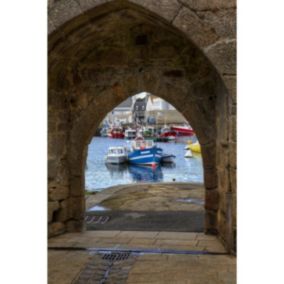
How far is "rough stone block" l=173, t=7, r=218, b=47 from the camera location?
3.66 meters

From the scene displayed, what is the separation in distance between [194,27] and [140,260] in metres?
2.07

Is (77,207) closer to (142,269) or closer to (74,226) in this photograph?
(74,226)

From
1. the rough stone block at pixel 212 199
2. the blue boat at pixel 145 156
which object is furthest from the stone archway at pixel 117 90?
the blue boat at pixel 145 156

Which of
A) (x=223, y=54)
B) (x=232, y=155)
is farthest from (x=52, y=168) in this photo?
(x=223, y=54)

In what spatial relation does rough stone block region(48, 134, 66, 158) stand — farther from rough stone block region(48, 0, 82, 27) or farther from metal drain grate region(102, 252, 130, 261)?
rough stone block region(48, 0, 82, 27)

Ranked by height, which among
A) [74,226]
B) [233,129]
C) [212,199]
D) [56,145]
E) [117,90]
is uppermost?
[117,90]

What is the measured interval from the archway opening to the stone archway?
0.89 meters

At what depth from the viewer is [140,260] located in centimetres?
404

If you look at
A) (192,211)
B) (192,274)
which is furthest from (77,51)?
(192,211)

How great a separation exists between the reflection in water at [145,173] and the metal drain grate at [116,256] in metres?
25.2

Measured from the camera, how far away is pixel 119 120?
64.5 m

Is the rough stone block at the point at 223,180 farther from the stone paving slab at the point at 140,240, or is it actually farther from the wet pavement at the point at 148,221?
the wet pavement at the point at 148,221
